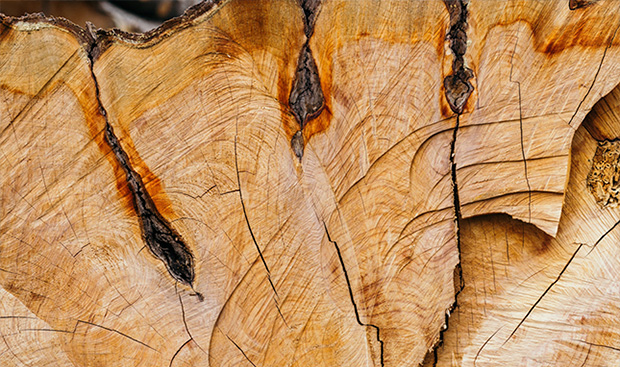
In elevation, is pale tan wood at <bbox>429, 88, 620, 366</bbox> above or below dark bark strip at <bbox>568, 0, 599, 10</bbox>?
below

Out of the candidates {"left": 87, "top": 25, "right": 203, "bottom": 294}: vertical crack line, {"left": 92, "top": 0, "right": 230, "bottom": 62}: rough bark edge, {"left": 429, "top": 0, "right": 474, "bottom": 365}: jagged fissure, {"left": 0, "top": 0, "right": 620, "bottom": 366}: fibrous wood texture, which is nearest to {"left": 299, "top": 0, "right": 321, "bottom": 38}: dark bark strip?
{"left": 0, "top": 0, "right": 620, "bottom": 366}: fibrous wood texture

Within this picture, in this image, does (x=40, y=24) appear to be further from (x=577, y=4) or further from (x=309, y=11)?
(x=577, y=4)

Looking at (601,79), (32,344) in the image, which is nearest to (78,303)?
(32,344)

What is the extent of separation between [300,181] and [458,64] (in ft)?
1.32

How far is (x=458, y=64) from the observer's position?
104cm

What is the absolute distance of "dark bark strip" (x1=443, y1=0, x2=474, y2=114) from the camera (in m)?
1.03

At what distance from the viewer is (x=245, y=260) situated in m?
1.07

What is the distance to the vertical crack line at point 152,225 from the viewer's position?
39.0 inches

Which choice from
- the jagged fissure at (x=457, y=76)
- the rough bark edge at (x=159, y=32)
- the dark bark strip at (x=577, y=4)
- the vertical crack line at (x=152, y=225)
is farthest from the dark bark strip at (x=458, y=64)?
the vertical crack line at (x=152, y=225)

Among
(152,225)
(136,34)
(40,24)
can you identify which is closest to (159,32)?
(136,34)

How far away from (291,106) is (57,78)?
0.45 meters

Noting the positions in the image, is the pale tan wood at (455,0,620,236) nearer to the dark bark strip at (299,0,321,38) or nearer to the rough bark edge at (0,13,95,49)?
the dark bark strip at (299,0,321,38)

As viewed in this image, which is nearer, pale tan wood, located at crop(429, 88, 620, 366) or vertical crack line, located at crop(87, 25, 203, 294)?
vertical crack line, located at crop(87, 25, 203, 294)

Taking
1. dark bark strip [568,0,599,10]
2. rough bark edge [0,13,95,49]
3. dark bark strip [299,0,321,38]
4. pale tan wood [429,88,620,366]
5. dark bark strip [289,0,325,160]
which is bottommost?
pale tan wood [429,88,620,366]
